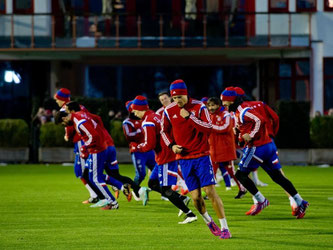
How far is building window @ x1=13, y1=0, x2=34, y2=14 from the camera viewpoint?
3691 centimetres

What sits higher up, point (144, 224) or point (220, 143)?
point (220, 143)

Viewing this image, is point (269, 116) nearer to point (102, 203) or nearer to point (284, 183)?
point (284, 183)

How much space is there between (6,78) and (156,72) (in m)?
7.37

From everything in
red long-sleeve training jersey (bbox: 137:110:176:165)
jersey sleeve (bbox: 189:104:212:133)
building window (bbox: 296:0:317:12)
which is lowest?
red long-sleeve training jersey (bbox: 137:110:176:165)


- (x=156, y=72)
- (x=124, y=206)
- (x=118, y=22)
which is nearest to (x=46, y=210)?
(x=124, y=206)

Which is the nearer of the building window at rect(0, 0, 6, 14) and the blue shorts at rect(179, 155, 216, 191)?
the blue shorts at rect(179, 155, 216, 191)

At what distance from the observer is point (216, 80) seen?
41.4m

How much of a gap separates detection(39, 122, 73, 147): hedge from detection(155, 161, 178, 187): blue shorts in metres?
16.0

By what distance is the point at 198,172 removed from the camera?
37.8 feet

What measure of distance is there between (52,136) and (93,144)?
15.1 meters

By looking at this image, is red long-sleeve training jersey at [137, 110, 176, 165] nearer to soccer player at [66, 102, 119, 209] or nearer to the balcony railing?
soccer player at [66, 102, 119, 209]

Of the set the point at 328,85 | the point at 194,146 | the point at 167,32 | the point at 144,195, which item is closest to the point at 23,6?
the point at 167,32

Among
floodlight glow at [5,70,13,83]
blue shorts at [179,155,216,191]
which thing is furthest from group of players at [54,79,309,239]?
floodlight glow at [5,70,13,83]

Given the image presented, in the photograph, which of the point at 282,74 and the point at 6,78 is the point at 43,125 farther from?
the point at 282,74
